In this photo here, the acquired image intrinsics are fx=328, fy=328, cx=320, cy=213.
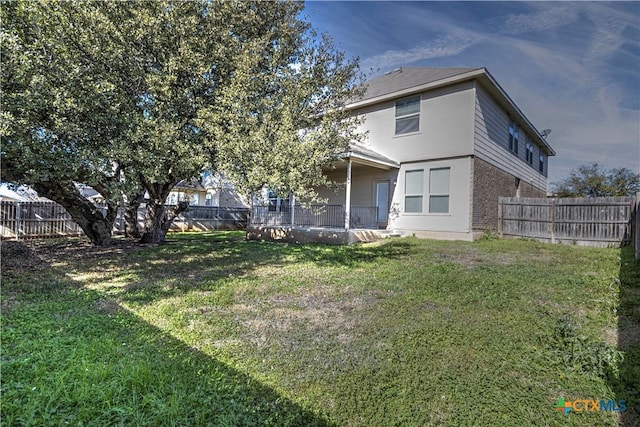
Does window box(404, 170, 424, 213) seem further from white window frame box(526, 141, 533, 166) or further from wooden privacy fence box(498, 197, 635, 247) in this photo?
white window frame box(526, 141, 533, 166)

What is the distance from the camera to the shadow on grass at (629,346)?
2.35m

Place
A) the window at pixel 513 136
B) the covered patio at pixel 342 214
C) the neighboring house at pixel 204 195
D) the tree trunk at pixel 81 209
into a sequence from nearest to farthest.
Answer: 1. the tree trunk at pixel 81 209
2. the covered patio at pixel 342 214
3. the window at pixel 513 136
4. the neighboring house at pixel 204 195

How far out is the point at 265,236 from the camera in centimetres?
1348

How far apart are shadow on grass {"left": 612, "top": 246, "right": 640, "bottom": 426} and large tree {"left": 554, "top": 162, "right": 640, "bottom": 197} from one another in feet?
61.4

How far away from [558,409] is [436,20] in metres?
10.7

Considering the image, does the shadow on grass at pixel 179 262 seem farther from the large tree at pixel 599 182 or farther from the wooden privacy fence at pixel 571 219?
the large tree at pixel 599 182

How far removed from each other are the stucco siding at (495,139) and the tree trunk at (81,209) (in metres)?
11.7

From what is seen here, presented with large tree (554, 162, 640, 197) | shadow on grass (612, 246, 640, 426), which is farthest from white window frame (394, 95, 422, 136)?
large tree (554, 162, 640, 197)

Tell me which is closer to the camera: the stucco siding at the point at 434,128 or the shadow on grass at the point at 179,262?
the shadow on grass at the point at 179,262

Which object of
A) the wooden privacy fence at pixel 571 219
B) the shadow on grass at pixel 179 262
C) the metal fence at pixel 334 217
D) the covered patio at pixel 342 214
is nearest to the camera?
the shadow on grass at pixel 179 262

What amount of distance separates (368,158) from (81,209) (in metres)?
8.80

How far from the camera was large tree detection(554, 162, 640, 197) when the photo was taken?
19422 mm

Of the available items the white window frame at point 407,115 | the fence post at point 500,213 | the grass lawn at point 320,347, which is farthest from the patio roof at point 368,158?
the grass lawn at point 320,347

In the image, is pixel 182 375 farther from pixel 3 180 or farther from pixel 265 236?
pixel 265 236
